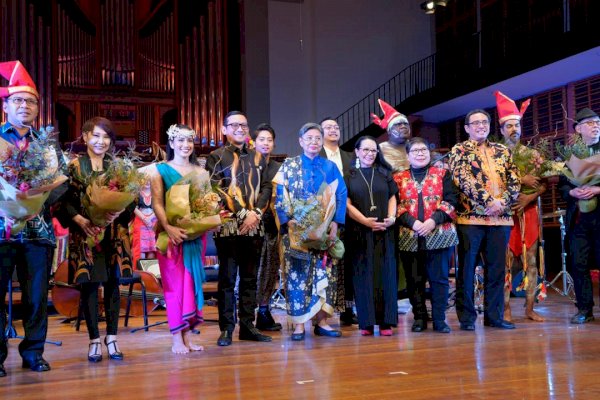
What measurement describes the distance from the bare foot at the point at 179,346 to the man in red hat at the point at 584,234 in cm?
262

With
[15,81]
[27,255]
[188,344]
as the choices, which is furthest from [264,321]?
[15,81]

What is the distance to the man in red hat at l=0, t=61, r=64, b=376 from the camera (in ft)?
10.9

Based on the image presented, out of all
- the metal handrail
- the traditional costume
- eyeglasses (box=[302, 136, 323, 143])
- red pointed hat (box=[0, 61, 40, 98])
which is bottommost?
the traditional costume

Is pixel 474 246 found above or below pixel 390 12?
below

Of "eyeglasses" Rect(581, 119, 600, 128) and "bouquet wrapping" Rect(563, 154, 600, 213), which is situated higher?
"eyeglasses" Rect(581, 119, 600, 128)

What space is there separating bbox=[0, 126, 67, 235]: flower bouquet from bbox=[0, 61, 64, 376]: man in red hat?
152 mm

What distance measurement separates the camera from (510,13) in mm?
11562

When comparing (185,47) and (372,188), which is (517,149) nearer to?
(372,188)

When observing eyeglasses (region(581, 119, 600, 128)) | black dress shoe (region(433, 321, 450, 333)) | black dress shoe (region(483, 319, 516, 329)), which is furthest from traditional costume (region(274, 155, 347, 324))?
eyeglasses (region(581, 119, 600, 128))

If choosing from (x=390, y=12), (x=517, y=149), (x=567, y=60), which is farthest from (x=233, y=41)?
(x=517, y=149)

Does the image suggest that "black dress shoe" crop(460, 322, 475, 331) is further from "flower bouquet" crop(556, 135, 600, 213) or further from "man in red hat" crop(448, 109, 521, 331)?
"flower bouquet" crop(556, 135, 600, 213)

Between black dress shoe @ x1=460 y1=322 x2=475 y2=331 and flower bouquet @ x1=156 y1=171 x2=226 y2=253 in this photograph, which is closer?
flower bouquet @ x1=156 y1=171 x2=226 y2=253

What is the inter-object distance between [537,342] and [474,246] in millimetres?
799

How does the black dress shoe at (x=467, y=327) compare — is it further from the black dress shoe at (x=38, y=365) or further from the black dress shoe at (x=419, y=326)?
the black dress shoe at (x=38, y=365)
